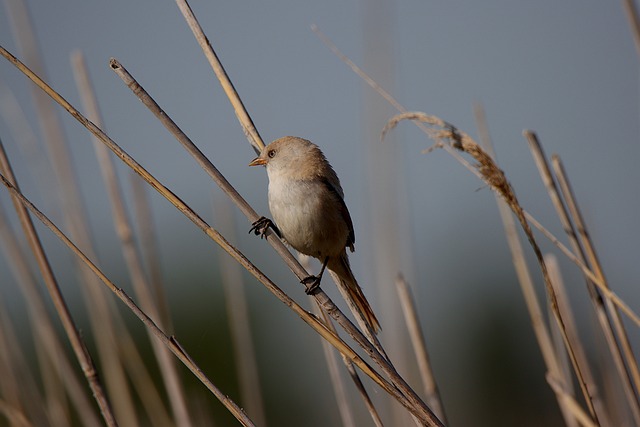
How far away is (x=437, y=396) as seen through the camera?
272 centimetres

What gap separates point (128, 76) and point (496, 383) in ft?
34.3

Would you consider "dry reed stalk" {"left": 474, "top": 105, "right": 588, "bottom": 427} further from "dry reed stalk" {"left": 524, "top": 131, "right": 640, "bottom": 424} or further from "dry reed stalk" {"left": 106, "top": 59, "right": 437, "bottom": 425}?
"dry reed stalk" {"left": 106, "top": 59, "right": 437, "bottom": 425}

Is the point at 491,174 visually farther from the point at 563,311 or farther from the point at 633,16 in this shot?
the point at 563,311

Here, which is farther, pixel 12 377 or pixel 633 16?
pixel 12 377

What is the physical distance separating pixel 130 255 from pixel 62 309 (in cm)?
53

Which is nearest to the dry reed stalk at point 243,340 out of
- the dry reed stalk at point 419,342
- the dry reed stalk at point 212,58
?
the dry reed stalk at point 419,342

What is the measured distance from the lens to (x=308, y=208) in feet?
10.5

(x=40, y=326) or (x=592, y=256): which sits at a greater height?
(x=40, y=326)

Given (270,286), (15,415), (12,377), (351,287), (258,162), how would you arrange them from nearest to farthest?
(270,286) < (15,415) < (12,377) < (351,287) < (258,162)

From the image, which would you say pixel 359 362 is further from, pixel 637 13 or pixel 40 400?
pixel 40 400

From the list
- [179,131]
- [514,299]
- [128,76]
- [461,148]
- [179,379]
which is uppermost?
[514,299]

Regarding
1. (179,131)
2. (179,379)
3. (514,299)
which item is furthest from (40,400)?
(514,299)

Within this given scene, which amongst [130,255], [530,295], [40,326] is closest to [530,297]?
[530,295]

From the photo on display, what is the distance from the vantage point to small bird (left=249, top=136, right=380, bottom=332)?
3191 millimetres
